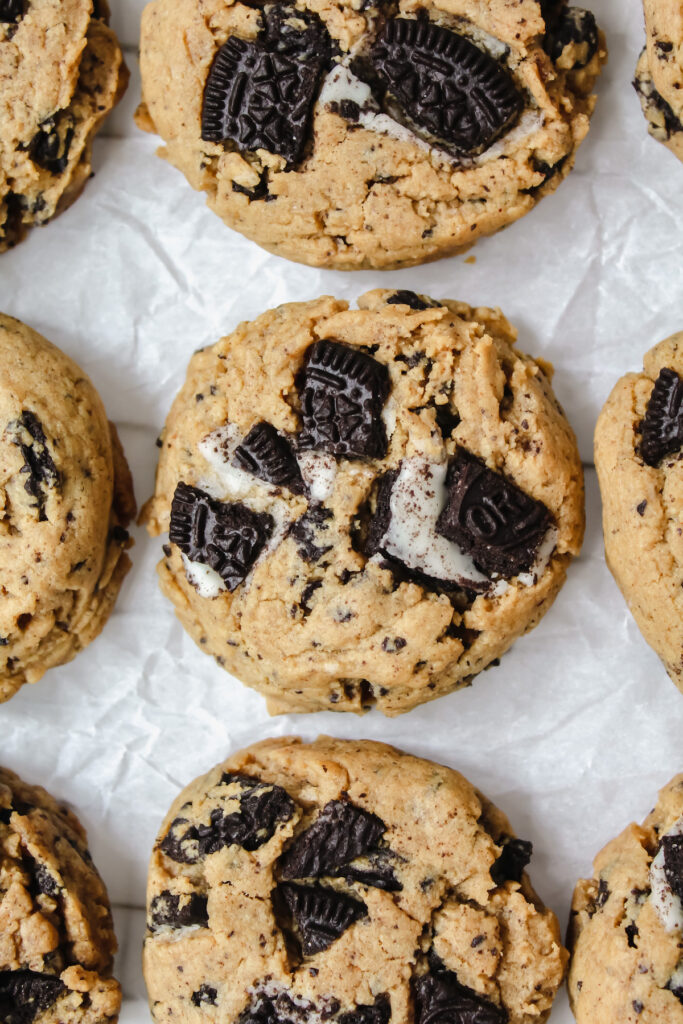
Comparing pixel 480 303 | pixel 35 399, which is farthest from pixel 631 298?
pixel 35 399

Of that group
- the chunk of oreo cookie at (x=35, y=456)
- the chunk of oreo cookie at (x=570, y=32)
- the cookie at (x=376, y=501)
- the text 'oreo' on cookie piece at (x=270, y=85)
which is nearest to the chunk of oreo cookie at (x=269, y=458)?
the cookie at (x=376, y=501)

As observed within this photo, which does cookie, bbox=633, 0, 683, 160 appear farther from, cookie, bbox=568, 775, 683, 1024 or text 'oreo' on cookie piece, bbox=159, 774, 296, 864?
text 'oreo' on cookie piece, bbox=159, 774, 296, 864

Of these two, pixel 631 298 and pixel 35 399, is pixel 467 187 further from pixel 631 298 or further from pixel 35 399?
pixel 35 399

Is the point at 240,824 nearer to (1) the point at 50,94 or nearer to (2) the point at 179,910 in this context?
(2) the point at 179,910

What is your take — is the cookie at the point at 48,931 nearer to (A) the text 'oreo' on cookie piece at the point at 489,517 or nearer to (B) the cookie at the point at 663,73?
(A) the text 'oreo' on cookie piece at the point at 489,517

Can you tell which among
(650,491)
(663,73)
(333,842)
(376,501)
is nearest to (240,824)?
(333,842)

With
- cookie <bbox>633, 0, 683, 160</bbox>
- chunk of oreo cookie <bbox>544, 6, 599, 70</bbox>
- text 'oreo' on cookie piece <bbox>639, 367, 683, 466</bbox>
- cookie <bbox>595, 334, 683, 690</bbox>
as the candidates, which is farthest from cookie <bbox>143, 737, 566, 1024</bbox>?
chunk of oreo cookie <bbox>544, 6, 599, 70</bbox>
